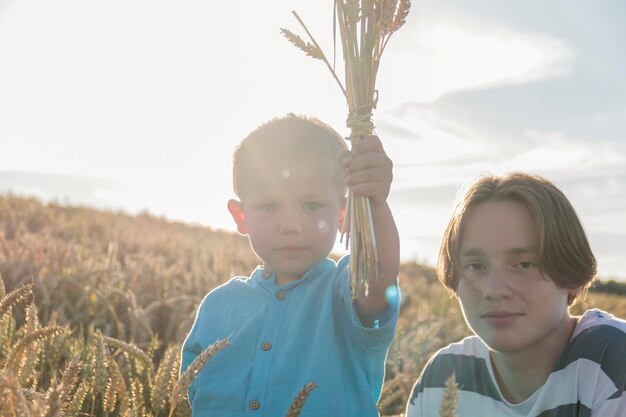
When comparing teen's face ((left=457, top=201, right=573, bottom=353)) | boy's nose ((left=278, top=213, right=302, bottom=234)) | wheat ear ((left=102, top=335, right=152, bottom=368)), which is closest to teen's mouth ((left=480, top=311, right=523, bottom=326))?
teen's face ((left=457, top=201, right=573, bottom=353))

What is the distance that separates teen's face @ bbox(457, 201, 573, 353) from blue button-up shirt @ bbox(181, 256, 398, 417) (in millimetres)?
324

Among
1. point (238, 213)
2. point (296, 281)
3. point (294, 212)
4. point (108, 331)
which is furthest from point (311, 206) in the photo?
point (108, 331)

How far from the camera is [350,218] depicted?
84.9 inches

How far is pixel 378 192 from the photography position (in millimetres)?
2047

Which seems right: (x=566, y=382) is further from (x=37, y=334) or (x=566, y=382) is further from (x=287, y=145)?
(x=37, y=334)

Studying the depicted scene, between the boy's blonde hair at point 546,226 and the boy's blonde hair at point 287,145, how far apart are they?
0.50 metres

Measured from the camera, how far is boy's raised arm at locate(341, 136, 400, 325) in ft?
6.68

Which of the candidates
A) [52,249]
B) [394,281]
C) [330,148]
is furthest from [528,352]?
[52,249]

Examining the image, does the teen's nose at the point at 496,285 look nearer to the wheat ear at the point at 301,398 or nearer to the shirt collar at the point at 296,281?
the shirt collar at the point at 296,281

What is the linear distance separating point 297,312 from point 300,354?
17cm

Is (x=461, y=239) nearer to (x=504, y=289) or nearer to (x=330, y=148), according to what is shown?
(x=504, y=289)

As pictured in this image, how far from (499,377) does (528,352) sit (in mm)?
226

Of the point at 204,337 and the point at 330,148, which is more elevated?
the point at 330,148

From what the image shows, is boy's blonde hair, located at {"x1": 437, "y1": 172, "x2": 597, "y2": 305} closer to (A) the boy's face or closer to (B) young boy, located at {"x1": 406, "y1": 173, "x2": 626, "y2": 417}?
(B) young boy, located at {"x1": 406, "y1": 173, "x2": 626, "y2": 417}
